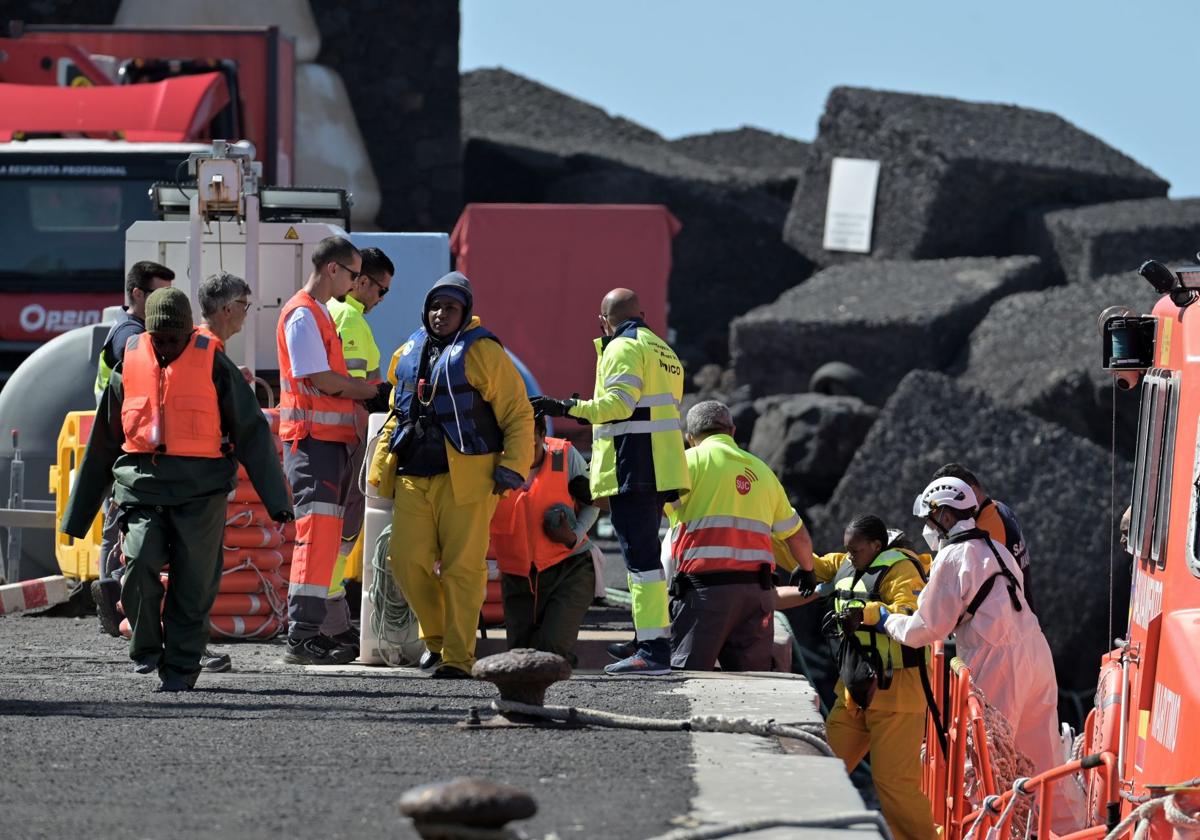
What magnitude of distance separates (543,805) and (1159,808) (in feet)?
5.81

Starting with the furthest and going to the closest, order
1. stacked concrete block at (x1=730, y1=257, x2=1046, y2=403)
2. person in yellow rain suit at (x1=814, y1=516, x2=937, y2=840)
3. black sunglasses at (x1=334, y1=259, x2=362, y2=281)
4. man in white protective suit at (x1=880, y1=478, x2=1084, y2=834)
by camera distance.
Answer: stacked concrete block at (x1=730, y1=257, x2=1046, y2=403), black sunglasses at (x1=334, y1=259, x2=362, y2=281), person in yellow rain suit at (x1=814, y1=516, x2=937, y2=840), man in white protective suit at (x1=880, y1=478, x2=1084, y2=834)

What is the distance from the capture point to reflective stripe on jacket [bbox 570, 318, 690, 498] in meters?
9.70

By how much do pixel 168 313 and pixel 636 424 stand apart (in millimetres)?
2326

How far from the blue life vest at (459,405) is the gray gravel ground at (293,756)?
1.00 metres

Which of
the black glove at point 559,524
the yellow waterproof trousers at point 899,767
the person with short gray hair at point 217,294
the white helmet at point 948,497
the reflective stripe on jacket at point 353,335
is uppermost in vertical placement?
the person with short gray hair at point 217,294

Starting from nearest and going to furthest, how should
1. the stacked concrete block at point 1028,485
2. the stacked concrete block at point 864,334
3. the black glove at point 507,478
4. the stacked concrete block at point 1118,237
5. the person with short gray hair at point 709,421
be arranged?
the black glove at point 507,478, the person with short gray hair at point 709,421, the stacked concrete block at point 1028,485, the stacked concrete block at point 864,334, the stacked concrete block at point 1118,237

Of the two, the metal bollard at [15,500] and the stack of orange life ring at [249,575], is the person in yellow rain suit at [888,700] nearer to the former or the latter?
the stack of orange life ring at [249,575]

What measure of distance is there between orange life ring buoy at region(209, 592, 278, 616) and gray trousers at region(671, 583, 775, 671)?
85.3 inches

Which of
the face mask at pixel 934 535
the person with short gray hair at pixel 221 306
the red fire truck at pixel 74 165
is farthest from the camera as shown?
the red fire truck at pixel 74 165

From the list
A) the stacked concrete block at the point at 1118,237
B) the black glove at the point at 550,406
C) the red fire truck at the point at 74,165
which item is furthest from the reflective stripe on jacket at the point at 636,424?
the stacked concrete block at the point at 1118,237

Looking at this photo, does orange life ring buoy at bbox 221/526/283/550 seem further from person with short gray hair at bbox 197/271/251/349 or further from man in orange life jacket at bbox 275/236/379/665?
person with short gray hair at bbox 197/271/251/349

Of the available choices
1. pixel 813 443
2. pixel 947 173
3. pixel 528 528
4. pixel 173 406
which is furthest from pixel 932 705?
pixel 947 173

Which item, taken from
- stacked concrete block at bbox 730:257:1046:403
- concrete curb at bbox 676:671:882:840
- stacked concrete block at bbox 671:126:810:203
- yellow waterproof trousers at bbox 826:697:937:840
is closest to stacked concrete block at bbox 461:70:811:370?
stacked concrete block at bbox 730:257:1046:403

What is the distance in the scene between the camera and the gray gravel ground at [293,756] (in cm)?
556
